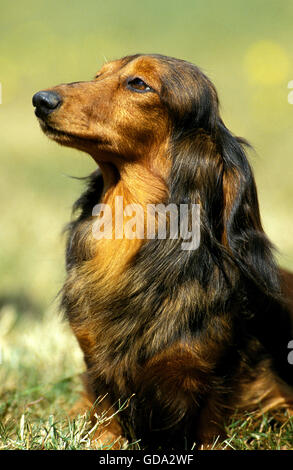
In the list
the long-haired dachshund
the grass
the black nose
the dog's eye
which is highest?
the dog's eye

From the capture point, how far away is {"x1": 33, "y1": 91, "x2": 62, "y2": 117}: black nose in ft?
8.72

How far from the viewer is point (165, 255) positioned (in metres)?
2.77

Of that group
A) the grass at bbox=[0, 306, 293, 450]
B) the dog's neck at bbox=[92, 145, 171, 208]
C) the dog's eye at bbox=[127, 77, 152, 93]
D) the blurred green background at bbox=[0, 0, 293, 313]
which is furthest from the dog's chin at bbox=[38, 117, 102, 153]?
the blurred green background at bbox=[0, 0, 293, 313]

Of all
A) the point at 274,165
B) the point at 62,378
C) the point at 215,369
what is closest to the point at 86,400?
the point at 62,378

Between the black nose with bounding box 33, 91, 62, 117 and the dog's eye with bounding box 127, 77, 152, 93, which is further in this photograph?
the dog's eye with bounding box 127, 77, 152, 93

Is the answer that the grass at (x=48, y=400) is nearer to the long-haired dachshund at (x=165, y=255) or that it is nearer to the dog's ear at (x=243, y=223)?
the long-haired dachshund at (x=165, y=255)

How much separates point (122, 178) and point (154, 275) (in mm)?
477

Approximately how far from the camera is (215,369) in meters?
2.86

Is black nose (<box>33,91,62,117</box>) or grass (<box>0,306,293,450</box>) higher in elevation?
black nose (<box>33,91,62,117</box>)

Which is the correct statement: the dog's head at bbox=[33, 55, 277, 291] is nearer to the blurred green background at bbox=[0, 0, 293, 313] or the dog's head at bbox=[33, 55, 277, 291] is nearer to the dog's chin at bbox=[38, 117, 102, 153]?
the dog's chin at bbox=[38, 117, 102, 153]

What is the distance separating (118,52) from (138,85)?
5268mm

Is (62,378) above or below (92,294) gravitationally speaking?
below

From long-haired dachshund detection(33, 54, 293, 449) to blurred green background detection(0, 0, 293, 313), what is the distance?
4477 millimetres
